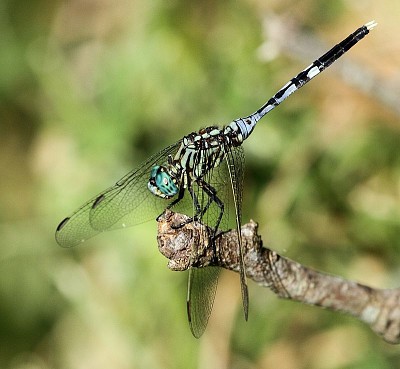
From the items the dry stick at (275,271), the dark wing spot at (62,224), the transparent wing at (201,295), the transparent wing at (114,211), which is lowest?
the dry stick at (275,271)

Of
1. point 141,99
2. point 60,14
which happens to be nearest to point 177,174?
point 141,99

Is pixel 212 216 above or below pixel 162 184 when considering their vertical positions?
below

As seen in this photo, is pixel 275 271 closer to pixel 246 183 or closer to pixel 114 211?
pixel 114 211

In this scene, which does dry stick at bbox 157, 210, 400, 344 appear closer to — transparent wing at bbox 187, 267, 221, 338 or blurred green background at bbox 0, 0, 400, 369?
transparent wing at bbox 187, 267, 221, 338

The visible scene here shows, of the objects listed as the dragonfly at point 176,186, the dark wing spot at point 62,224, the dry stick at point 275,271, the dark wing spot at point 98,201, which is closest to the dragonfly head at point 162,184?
the dragonfly at point 176,186

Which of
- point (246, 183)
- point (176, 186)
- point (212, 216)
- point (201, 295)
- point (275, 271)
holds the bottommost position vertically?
point (275, 271)

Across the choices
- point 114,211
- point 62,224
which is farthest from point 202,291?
point 62,224

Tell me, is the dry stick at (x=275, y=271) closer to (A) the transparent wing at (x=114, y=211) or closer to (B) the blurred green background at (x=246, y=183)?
(A) the transparent wing at (x=114, y=211)
